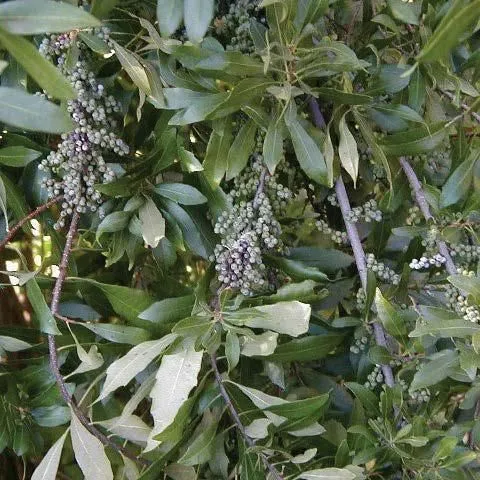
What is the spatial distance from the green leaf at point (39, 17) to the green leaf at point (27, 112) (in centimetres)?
5

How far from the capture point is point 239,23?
0.76m

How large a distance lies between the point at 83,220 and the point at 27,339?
15cm

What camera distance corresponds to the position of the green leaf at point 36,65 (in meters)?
0.47

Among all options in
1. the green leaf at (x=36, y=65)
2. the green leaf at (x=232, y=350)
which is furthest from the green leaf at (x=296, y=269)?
the green leaf at (x=36, y=65)

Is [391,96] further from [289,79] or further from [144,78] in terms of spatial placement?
[144,78]

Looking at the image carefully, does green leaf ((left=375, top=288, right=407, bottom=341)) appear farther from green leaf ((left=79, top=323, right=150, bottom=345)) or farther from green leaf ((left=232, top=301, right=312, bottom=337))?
green leaf ((left=79, top=323, right=150, bottom=345))

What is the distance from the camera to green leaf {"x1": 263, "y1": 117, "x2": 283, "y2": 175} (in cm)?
68

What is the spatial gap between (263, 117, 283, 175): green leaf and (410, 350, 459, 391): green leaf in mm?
232

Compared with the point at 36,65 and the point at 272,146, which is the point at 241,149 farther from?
the point at 36,65

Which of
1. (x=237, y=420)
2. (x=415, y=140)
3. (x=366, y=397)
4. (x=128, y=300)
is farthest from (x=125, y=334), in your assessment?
(x=415, y=140)

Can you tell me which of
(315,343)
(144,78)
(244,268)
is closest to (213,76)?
(144,78)

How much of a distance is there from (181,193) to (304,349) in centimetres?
20

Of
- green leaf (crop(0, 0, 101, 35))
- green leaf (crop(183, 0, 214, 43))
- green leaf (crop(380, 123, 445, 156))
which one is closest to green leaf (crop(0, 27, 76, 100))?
green leaf (crop(0, 0, 101, 35))

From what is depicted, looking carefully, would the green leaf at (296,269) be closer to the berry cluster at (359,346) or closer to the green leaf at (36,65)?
the berry cluster at (359,346)
